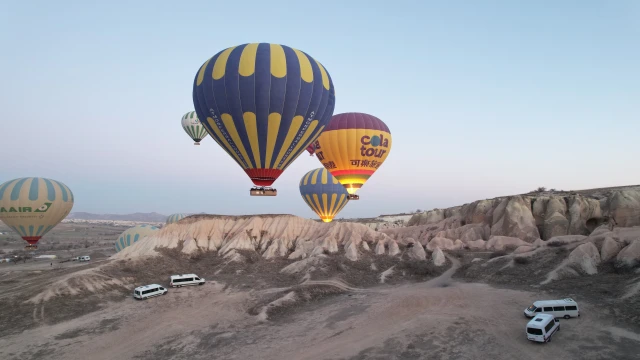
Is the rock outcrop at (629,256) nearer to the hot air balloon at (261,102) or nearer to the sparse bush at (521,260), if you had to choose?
the sparse bush at (521,260)

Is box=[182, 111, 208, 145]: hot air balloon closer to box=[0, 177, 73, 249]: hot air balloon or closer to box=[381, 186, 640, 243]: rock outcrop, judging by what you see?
box=[0, 177, 73, 249]: hot air balloon

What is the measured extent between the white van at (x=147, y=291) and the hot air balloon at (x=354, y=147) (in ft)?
75.6

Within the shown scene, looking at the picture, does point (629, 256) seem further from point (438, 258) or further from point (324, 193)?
point (324, 193)

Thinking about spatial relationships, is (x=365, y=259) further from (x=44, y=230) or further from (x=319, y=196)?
(x=44, y=230)

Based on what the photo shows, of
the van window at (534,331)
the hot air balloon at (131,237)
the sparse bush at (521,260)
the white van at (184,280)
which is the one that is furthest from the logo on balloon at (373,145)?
the hot air balloon at (131,237)

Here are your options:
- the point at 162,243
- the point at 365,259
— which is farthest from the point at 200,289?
the point at 365,259

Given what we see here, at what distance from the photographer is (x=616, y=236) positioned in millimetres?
27641

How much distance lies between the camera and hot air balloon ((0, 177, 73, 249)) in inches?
1773

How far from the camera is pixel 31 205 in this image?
45750mm

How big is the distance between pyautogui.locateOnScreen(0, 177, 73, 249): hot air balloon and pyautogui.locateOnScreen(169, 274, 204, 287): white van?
28615mm

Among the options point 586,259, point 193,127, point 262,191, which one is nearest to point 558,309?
point 586,259

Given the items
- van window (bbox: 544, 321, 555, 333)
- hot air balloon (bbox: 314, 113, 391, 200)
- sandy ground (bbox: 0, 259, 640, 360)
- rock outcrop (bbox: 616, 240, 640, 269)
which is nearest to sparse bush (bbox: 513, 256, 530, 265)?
sandy ground (bbox: 0, 259, 640, 360)

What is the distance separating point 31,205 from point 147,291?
3035 cm

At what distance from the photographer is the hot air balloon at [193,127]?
69.3m
